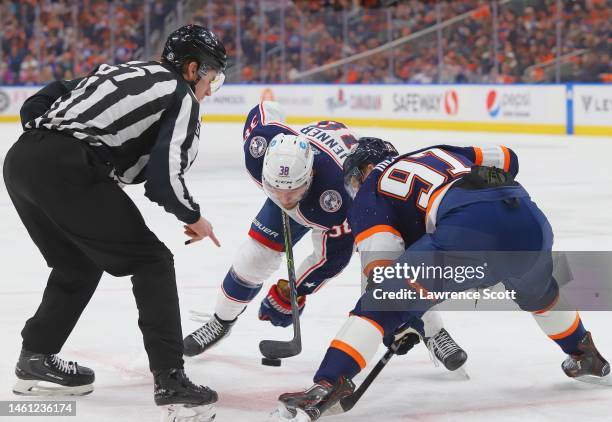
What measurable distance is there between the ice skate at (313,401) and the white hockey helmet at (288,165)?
0.82 m

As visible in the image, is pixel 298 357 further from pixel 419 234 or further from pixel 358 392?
pixel 419 234

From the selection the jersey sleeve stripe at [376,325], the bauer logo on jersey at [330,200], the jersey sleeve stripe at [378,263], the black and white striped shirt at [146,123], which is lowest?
the jersey sleeve stripe at [376,325]

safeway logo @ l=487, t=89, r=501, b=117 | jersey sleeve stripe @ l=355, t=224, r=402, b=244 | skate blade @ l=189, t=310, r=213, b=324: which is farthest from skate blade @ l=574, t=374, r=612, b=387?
safeway logo @ l=487, t=89, r=501, b=117

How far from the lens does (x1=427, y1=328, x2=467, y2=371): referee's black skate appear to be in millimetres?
3609

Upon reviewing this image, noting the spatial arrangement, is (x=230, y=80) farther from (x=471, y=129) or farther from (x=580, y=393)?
(x=580, y=393)

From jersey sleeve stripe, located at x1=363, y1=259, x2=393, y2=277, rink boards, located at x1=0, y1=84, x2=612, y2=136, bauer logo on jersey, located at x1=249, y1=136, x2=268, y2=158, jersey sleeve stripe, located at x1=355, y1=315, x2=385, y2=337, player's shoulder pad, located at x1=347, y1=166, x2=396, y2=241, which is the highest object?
bauer logo on jersey, located at x1=249, y1=136, x2=268, y2=158

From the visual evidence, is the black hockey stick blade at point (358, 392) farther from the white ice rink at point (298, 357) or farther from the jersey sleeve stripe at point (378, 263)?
the jersey sleeve stripe at point (378, 263)

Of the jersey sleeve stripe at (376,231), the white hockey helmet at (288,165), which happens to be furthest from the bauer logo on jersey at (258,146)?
the jersey sleeve stripe at (376,231)

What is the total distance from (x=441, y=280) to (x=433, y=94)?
44.6 feet

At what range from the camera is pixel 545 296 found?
3359mm

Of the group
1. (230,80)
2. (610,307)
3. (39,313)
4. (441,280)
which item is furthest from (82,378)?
(230,80)

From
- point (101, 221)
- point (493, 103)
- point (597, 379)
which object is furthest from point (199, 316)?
point (493, 103)

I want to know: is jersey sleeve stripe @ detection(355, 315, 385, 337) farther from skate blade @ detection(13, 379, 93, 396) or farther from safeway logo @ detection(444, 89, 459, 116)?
safeway logo @ detection(444, 89, 459, 116)

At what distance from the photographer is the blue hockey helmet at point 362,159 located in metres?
3.29
